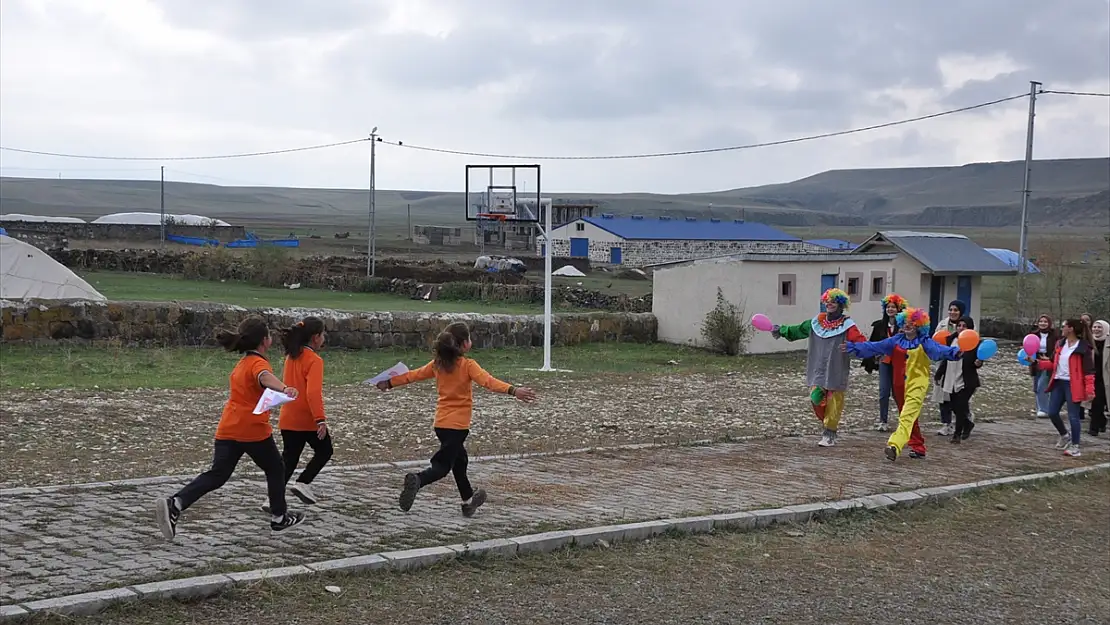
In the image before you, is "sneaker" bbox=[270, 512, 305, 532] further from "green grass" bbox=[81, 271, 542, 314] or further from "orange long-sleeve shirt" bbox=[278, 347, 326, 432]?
"green grass" bbox=[81, 271, 542, 314]

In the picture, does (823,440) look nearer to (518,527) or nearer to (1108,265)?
(518,527)

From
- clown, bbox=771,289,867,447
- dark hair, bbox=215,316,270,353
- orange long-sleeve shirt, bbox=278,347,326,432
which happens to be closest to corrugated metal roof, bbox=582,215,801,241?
clown, bbox=771,289,867,447

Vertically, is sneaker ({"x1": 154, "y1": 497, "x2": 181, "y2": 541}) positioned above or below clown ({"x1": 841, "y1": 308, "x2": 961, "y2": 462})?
below

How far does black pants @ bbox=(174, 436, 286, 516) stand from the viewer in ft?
23.3

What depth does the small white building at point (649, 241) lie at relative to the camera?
69125 mm

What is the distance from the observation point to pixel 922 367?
1164 cm

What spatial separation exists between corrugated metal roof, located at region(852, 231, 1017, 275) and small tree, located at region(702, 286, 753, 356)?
7.29 meters

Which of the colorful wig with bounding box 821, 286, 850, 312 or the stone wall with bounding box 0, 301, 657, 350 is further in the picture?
the stone wall with bounding box 0, 301, 657, 350

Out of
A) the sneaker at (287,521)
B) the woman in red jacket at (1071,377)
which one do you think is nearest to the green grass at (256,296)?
the woman in red jacket at (1071,377)

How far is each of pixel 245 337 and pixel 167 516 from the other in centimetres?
122

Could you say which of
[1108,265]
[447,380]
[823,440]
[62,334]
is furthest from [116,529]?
[1108,265]

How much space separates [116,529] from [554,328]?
57.0ft

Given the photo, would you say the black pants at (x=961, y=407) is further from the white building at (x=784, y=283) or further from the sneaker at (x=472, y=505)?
the white building at (x=784, y=283)

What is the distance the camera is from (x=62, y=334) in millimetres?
20172
